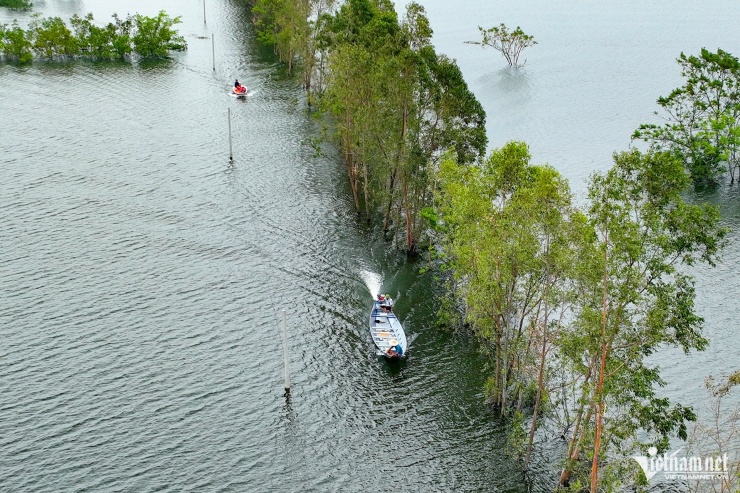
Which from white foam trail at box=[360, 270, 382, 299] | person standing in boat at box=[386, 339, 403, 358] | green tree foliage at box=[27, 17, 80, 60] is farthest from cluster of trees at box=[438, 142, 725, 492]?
green tree foliage at box=[27, 17, 80, 60]

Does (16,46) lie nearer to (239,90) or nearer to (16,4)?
(239,90)

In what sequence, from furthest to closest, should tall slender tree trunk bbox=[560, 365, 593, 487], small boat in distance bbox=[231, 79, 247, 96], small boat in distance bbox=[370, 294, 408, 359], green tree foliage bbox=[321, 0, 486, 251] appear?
small boat in distance bbox=[231, 79, 247, 96]
green tree foliage bbox=[321, 0, 486, 251]
small boat in distance bbox=[370, 294, 408, 359]
tall slender tree trunk bbox=[560, 365, 593, 487]

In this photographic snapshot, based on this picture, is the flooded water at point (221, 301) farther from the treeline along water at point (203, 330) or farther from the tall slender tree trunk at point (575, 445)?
the tall slender tree trunk at point (575, 445)

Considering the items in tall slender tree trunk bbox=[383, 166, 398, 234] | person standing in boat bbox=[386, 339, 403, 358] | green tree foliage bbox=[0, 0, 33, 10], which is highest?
green tree foliage bbox=[0, 0, 33, 10]

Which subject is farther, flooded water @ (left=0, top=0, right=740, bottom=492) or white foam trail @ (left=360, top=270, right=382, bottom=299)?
white foam trail @ (left=360, top=270, right=382, bottom=299)

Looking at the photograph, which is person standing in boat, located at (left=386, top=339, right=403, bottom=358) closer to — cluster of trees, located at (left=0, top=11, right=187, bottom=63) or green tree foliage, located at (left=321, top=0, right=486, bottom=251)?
green tree foliage, located at (left=321, top=0, right=486, bottom=251)

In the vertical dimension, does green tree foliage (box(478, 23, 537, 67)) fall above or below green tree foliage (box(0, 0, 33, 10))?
below
